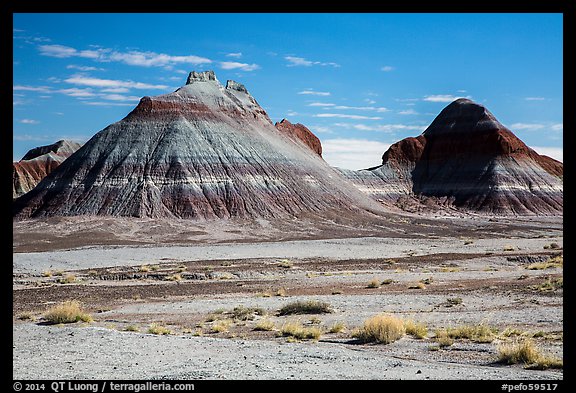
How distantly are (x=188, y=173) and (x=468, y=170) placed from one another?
66268 mm

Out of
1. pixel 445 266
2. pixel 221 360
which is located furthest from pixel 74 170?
pixel 221 360

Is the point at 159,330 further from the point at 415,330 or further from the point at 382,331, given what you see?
the point at 415,330

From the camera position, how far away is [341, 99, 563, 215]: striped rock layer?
116250 mm

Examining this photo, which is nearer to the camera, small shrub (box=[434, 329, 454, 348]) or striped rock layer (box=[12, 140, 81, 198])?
small shrub (box=[434, 329, 454, 348])

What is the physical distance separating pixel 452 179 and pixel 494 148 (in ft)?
34.9

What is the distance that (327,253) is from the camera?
5031cm

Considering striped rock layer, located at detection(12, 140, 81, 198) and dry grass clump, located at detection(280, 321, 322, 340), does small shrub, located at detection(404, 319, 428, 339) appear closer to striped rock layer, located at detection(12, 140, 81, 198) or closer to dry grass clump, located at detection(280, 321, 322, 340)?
dry grass clump, located at detection(280, 321, 322, 340)

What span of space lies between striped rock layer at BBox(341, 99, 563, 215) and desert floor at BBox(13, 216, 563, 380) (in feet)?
214

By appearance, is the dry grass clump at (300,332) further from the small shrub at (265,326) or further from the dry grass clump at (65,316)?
the dry grass clump at (65,316)

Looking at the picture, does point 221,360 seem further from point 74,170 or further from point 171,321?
point 74,170

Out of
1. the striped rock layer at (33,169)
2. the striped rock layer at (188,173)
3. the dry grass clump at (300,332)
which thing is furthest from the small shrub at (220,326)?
the striped rock layer at (33,169)

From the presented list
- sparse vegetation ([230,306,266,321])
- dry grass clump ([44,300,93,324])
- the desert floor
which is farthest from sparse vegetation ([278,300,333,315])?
dry grass clump ([44,300,93,324])

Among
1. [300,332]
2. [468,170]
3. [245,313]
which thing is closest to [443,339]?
[300,332]

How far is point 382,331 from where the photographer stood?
14.7 metres
